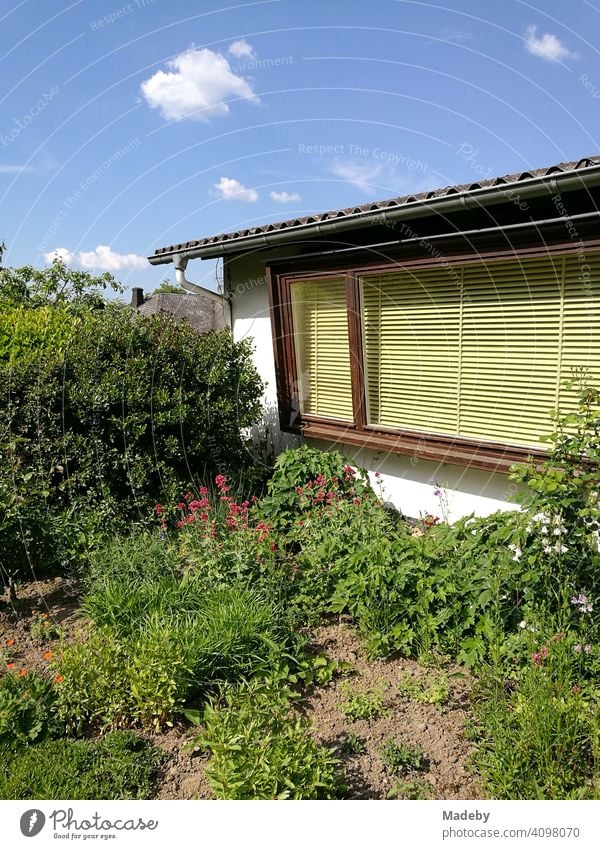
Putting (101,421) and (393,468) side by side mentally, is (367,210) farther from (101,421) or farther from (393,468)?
(101,421)

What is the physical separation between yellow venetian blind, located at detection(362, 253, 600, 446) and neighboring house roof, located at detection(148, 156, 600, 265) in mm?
693

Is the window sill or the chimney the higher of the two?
the chimney

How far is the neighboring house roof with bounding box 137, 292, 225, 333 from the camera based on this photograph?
29.2 ft

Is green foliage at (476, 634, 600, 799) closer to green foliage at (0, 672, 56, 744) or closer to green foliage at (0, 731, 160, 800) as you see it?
green foliage at (0, 731, 160, 800)

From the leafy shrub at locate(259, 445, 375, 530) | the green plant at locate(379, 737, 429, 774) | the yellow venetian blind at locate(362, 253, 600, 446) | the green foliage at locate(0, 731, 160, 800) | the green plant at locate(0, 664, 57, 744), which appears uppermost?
the yellow venetian blind at locate(362, 253, 600, 446)

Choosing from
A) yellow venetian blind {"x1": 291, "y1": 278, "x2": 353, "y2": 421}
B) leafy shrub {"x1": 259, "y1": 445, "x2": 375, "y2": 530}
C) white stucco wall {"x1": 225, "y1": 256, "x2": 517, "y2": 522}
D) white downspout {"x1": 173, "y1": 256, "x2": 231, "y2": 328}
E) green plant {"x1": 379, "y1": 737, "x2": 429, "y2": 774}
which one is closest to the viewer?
green plant {"x1": 379, "y1": 737, "x2": 429, "y2": 774}

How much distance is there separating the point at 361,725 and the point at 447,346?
3.40m

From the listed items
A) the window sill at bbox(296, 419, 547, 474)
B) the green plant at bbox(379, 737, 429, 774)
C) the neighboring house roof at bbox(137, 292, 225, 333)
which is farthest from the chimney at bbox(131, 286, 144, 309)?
the green plant at bbox(379, 737, 429, 774)

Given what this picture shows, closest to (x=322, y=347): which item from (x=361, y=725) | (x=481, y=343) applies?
(x=481, y=343)

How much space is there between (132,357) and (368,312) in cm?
240

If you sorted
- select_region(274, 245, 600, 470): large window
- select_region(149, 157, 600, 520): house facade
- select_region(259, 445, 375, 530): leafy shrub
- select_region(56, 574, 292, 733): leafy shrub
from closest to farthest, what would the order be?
select_region(56, 574, 292, 733): leafy shrub < select_region(149, 157, 600, 520): house facade < select_region(274, 245, 600, 470): large window < select_region(259, 445, 375, 530): leafy shrub

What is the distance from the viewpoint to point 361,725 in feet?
11.5

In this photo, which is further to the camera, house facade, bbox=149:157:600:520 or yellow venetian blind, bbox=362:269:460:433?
yellow venetian blind, bbox=362:269:460:433

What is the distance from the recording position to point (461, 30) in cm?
643
